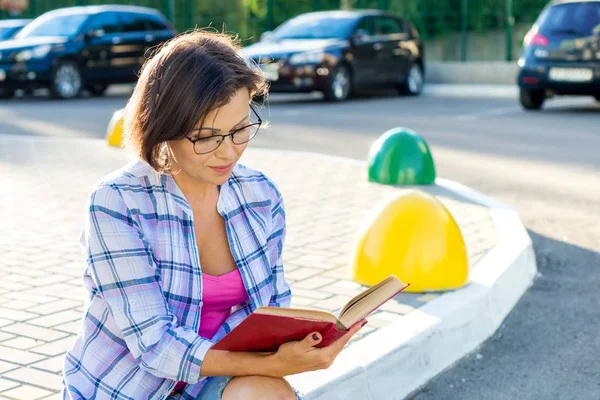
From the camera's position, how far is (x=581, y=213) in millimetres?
7141

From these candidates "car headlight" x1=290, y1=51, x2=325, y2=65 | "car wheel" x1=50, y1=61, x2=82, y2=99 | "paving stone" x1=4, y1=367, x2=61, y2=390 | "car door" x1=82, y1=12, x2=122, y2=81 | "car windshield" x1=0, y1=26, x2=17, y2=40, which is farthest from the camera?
"car windshield" x1=0, y1=26, x2=17, y2=40

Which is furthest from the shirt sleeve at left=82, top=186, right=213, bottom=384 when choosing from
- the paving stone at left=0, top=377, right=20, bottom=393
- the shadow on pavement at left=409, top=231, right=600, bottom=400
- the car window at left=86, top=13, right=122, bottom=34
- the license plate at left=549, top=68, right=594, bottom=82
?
the car window at left=86, top=13, right=122, bottom=34

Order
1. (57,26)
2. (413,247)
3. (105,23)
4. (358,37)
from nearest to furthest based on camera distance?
Answer: (413,247)
(358,37)
(57,26)
(105,23)

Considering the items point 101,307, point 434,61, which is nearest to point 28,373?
point 101,307

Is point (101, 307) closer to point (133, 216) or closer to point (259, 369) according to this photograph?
point (133, 216)

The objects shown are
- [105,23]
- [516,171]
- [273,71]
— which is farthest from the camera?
[105,23]

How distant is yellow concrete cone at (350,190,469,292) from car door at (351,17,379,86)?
1259 cm

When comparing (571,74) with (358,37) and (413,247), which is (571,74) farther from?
(413,247)

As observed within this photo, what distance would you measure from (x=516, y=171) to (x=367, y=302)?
695cm

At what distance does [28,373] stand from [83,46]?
15.9 meters

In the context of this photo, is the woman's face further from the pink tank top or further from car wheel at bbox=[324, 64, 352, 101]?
car wheel at bbox=[324, 64, 352, 101]

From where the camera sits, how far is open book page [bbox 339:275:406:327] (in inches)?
91.9

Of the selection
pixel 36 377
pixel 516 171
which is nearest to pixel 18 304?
pixel 36 377

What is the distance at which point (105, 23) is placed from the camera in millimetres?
19500
